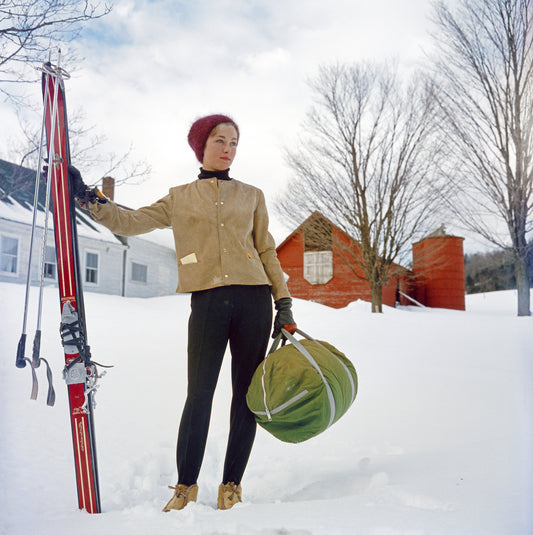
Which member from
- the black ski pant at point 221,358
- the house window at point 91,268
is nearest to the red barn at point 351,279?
the house window at point 91,268

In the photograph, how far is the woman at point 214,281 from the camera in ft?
5.94

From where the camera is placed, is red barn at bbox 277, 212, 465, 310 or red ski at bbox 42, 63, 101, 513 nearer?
→ red ski at bbox 42, 63, 101, 513

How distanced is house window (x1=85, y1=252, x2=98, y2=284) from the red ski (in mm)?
10186

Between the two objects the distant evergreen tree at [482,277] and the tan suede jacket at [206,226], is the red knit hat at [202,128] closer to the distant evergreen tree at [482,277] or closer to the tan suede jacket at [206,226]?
the tan suede jacket at [206,226]

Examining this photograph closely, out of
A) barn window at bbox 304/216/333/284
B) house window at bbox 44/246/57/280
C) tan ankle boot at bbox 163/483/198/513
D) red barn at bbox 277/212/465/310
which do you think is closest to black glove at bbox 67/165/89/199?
tan ankle boot at bbox 163/483/198/513

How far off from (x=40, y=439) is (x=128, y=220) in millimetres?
1413

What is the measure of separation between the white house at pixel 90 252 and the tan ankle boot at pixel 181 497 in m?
5.57

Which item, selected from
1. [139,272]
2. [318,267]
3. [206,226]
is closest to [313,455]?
[206,226]

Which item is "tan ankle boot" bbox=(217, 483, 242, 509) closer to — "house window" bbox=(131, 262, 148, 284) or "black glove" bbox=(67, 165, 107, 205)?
"black glove" bbox=(67, 165, 107, 205)

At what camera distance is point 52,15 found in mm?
2732

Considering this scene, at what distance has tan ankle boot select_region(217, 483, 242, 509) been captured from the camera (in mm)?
1826

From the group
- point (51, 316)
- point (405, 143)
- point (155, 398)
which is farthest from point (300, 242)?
point (155, 398)

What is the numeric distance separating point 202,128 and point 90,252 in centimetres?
1042

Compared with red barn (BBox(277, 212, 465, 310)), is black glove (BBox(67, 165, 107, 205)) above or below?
below
